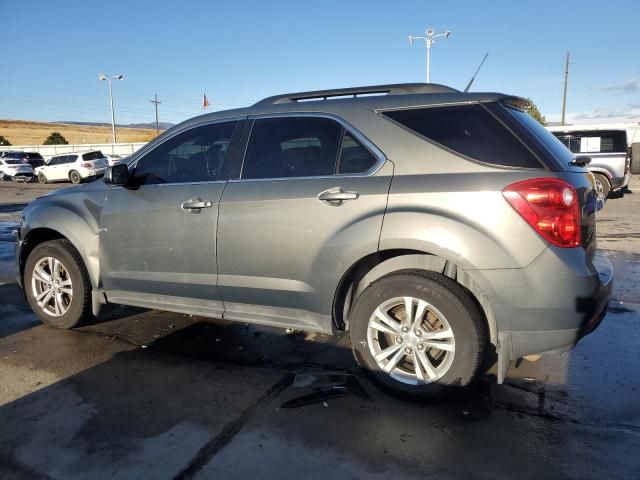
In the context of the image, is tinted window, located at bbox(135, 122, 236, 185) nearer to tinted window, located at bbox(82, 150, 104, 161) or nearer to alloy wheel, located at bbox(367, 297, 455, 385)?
alloy wheel, located at bbox(367, 297, 455, 385)

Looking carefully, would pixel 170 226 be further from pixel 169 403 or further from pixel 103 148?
pixel 103 148

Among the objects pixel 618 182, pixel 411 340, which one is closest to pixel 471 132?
pixel 411 340

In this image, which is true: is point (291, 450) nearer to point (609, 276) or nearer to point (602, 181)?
point (609, 276)

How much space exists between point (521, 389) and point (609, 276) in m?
0.91

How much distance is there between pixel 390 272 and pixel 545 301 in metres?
0.90

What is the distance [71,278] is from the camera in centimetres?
438

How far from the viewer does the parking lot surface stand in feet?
8.37

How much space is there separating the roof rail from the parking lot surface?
195 centimetres

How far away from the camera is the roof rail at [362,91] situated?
3.39 metres

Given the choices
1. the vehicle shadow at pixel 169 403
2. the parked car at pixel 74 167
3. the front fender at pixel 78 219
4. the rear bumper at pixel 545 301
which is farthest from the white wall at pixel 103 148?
the rear bumper at pixel 545 301

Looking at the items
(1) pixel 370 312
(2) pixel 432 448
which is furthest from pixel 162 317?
(2) pixel 432 448

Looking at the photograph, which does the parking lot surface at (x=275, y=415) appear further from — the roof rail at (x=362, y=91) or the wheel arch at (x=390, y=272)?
the roof rail at (x=362, y=91)

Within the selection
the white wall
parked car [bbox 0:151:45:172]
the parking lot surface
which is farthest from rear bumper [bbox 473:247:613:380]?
the white wall

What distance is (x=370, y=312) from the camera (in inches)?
126
